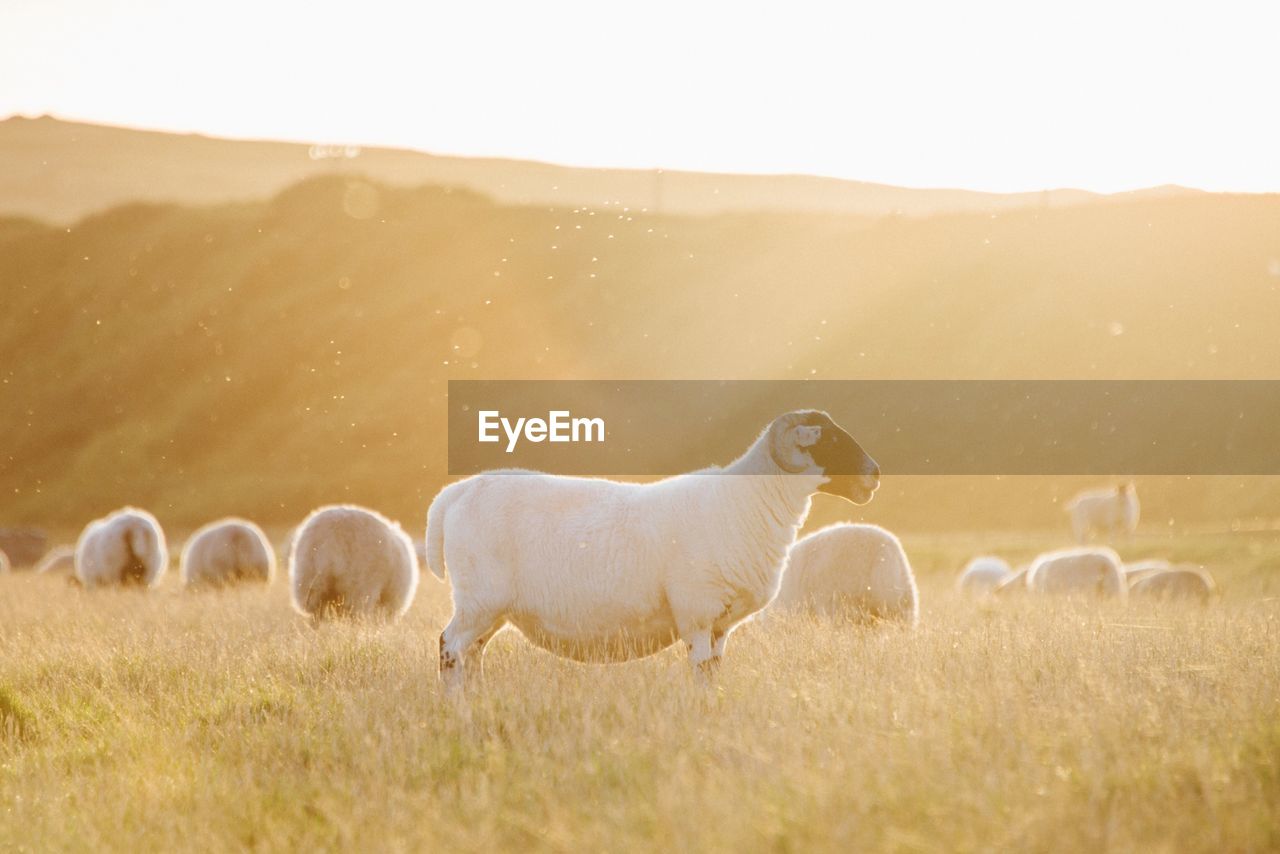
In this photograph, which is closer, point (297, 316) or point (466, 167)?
point (297, 316)

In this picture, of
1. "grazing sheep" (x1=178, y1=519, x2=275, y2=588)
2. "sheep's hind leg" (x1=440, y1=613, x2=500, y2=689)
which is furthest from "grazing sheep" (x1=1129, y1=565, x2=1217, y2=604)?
"grazing sheep" (x1=178, y1=519, x2=275, y2=588)

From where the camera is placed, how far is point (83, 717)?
9.27 m

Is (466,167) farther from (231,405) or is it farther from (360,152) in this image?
(231,405)

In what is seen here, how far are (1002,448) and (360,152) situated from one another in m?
82.6

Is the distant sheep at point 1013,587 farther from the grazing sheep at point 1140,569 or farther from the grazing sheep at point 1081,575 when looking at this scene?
the grazing sheep at point 1140,569

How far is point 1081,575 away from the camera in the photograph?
1986 centimetres

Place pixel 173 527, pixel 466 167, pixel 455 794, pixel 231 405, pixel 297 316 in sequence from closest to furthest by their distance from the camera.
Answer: pixel 455 794 → pixel 173 527 → pixel 231 405 → pixel 297 316 → pixel 466 167

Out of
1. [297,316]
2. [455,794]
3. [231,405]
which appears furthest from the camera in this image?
[297,316]

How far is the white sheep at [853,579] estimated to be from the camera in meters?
13.0

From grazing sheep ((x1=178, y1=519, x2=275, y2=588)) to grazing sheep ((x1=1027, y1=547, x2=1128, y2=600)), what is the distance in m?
12.6

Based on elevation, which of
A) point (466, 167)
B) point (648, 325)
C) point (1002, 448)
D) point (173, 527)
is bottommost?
point (173, 527)

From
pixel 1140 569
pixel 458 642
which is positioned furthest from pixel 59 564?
pixel 1140 569

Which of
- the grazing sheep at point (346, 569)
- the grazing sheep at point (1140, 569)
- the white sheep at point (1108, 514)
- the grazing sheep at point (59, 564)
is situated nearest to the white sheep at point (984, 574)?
the grazing sheep at point (1140, 569)

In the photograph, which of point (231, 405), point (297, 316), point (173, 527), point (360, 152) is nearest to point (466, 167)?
point (360, 152)
